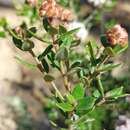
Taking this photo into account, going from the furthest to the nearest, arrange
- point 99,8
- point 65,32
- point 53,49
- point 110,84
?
point 99,8 < point 110,84 < point 53,49 < point 65,32

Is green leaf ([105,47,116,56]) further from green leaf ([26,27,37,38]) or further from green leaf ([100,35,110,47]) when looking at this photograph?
green leaf ([26,27,37,38])

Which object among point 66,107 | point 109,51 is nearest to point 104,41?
point 109,51

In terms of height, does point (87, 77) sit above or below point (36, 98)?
above

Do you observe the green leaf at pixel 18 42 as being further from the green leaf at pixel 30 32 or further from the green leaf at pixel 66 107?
the green leaf at pixel 66 107

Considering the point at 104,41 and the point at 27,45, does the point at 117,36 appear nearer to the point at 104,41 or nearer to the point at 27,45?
the point at 104,41

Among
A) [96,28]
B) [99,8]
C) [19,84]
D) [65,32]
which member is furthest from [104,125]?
[96,28]

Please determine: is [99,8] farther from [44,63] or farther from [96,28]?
[96,28]
